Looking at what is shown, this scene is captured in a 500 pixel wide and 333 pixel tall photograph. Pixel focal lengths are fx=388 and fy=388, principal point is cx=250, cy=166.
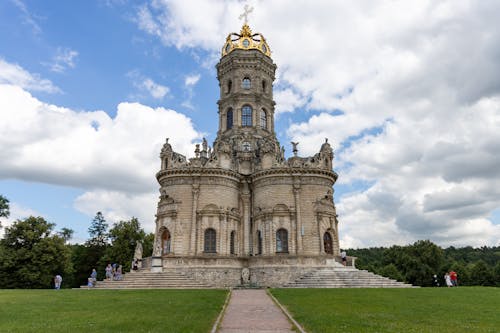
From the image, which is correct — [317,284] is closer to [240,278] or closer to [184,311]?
[240,278]

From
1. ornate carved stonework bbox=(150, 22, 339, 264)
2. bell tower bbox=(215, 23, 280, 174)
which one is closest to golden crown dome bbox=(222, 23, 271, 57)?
bell tower bbox=(215, 23, 280, 174)

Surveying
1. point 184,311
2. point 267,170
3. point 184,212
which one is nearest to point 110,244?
point 184,212

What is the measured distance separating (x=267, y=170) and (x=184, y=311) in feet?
84.1

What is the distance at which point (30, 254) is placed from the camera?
1758 inches

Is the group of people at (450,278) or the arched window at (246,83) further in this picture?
the arched window at (246,83)

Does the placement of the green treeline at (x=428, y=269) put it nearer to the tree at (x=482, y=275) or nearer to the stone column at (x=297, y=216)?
the tree at (x=482, y=275)

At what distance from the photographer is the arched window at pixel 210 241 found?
123 ft

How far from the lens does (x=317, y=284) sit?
1236 inches

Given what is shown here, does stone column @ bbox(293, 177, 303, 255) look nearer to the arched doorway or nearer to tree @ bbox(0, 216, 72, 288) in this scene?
the arched doorway

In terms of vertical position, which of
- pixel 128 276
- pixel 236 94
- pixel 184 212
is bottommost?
pixel 128 276

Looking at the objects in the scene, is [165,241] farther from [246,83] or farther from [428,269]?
[428,269]

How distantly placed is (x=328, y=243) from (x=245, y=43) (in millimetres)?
26808

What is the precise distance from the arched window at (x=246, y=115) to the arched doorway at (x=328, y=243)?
16319 millimetres

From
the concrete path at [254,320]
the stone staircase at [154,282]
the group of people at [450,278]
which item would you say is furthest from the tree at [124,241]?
the concrete path at [254,320]
